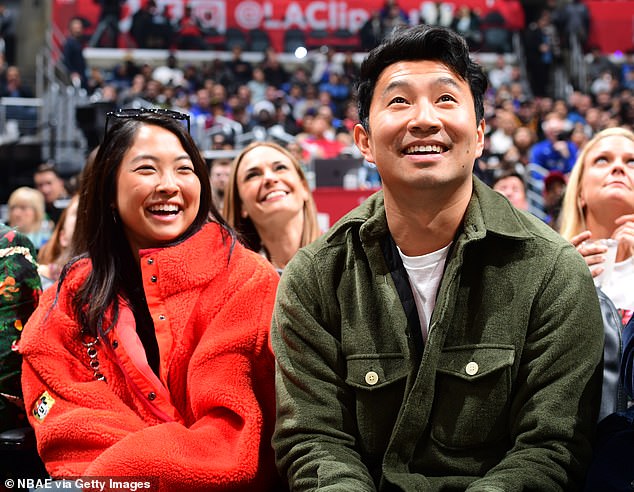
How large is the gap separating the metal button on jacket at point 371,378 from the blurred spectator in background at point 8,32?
672 inches

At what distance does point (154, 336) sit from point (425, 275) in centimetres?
84

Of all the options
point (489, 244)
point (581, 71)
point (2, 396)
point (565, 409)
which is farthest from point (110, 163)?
point (581, 71)

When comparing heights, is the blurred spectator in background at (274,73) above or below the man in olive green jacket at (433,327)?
above

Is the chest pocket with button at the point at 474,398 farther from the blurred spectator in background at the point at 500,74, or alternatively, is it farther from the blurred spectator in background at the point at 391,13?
the blurred spectator in background at the point at 391,13

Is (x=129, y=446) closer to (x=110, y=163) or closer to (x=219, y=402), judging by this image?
(x=219, y=402)

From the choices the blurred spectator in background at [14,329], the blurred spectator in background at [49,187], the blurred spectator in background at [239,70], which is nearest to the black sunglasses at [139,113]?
the blurred spectator in background at [14,329]

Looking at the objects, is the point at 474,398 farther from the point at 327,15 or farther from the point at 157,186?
the point at 327,15

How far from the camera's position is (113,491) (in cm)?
217

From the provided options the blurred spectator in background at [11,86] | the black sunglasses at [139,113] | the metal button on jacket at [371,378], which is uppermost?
the blurred spectator in background at [11,86]

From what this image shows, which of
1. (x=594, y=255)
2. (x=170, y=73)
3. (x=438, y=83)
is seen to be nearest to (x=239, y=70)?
(x=170, y=73)

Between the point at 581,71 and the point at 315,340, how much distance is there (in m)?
16.8

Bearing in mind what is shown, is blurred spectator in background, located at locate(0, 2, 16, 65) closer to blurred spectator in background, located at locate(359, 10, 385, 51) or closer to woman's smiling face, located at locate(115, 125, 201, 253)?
blurred spectator in background, located at locate(359, 10, 385, 51)

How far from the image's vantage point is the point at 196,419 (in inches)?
93.9

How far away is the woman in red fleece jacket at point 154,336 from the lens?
2268mm
